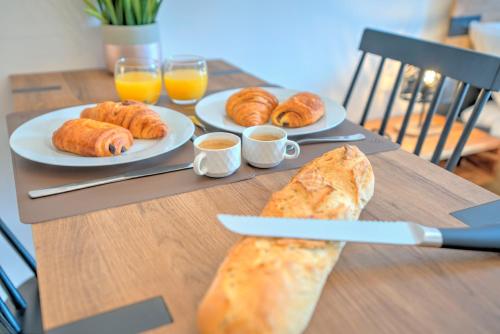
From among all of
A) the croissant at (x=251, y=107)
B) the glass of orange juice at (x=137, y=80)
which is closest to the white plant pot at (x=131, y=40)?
the glass of orange juice at (x=137, y=80)

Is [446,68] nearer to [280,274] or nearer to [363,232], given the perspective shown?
[363,232]

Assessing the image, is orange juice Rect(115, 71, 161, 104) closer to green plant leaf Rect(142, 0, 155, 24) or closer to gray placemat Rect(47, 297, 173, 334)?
green plant leaf Rect(142, 0, 155, 24)

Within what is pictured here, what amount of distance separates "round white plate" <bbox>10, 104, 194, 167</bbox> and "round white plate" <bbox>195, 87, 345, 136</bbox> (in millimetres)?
70

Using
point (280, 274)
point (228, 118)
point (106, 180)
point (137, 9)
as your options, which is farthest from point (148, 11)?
point (280, 274)

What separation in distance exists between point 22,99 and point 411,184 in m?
1.08

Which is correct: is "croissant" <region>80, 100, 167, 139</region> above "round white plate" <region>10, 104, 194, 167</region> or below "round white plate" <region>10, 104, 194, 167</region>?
above

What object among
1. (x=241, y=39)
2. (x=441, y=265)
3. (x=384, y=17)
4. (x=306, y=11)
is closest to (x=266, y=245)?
(x=441, y=265)

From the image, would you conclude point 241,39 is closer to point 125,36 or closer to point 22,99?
point 125,36

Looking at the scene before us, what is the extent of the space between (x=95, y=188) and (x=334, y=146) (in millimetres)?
504

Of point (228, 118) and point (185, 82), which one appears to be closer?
point (228, 118)

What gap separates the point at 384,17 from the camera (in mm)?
2115

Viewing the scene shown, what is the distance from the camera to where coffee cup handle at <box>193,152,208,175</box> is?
0.77 metres

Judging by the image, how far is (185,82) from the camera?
1.17 m

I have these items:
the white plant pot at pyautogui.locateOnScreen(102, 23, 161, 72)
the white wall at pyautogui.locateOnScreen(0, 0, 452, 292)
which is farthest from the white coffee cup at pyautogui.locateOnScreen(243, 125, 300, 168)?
the white wall at pyautogui.locateOnScreen(0, 0, 452, 292)
